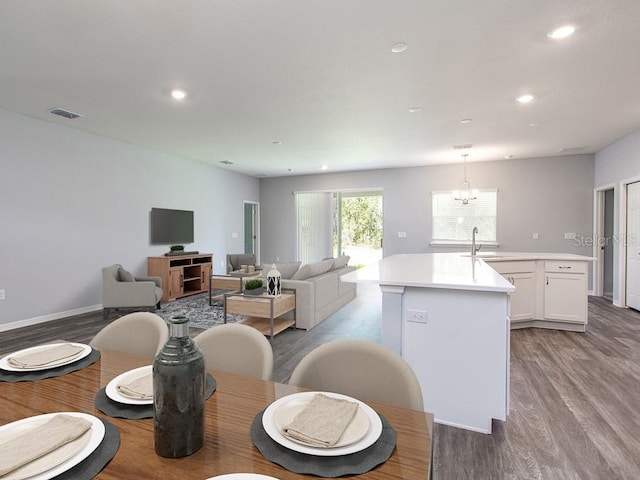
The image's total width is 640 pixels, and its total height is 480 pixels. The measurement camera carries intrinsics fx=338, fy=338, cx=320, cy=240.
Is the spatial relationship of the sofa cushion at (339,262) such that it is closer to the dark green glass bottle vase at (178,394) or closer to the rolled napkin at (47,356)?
the rolled napkin at (47,356)

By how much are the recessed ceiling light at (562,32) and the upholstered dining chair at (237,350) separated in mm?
2911

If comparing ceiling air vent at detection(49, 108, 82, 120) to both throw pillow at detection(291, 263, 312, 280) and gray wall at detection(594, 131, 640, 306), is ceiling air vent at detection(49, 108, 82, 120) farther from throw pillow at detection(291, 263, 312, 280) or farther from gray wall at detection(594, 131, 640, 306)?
gray wall at detection(594, 131, 640, 306)

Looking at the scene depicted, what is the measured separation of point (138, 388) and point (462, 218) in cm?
721

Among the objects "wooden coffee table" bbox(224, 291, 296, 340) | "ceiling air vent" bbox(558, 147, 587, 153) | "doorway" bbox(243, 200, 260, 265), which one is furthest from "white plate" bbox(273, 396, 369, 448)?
"doorway" bbox(243, 200, 260, 265)

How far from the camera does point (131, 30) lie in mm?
2436

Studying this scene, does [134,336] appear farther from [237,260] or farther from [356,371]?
[237,260]

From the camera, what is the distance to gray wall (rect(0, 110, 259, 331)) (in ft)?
13.6

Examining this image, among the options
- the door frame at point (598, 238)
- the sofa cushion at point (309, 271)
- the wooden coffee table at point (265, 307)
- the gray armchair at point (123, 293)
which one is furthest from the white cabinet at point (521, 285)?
the gray armchair at point (123, 293)

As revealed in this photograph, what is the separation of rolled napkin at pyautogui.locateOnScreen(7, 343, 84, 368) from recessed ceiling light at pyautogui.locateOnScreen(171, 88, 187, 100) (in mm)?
2888

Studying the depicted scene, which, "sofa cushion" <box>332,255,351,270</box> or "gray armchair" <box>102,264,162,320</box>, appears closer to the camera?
"gray armchair" <box>102,264,162,320</box>

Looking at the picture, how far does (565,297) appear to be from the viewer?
13.0ft

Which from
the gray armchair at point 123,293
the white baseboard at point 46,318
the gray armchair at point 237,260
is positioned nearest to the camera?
the white baseboard at point 46,318

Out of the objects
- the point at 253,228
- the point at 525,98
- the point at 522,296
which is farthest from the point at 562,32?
the point at 253,228

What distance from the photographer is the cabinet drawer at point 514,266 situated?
3979 millimetres
